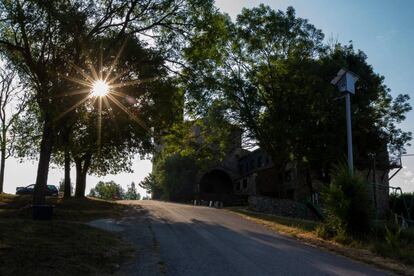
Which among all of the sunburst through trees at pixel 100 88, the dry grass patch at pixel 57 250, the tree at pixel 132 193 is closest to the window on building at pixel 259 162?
the sunburst through trees at pixel 100 88

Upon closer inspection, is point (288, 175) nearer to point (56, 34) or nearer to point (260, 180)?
point (260, 180)

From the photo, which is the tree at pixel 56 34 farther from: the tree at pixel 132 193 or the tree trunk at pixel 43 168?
the tree at pixel 132 193

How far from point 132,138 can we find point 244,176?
32008mm

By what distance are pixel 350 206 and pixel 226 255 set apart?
6.08 m

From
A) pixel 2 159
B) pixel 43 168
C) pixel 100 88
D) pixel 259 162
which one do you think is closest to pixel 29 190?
pixel 2 159

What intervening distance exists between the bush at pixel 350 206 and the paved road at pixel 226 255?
1.93m

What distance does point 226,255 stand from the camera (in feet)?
39.0

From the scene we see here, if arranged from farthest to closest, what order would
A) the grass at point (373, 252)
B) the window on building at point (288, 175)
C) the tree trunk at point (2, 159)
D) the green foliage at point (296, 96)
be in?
the window on building at point (288, 175), the tree trunk at point (2, 159), the green foliage at point (296, 96), the grass at point (373, 252)

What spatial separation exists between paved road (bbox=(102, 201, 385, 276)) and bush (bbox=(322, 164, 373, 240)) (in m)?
1.93

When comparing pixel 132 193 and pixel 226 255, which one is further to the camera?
pixel 132 193

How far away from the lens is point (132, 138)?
34969 millimetres

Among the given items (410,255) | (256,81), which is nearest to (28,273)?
(410,255)

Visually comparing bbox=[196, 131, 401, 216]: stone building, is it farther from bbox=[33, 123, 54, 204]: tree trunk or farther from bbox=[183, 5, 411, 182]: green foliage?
bbox=[33, 123, 54, 204]: tree trunk

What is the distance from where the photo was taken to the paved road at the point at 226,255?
10062 mm
